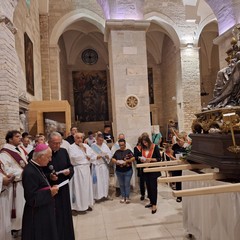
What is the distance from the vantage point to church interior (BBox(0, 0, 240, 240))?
296cm

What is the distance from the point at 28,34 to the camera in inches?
419

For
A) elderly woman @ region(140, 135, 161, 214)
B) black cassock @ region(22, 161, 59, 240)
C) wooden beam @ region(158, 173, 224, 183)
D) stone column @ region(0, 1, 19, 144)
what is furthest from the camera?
stone column @ region(0, 1, 19, 144)

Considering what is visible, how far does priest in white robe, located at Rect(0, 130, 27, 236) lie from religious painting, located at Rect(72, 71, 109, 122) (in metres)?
16.0

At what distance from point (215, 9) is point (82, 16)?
7.93 meters

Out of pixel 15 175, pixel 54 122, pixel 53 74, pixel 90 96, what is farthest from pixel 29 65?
pixel 90 96

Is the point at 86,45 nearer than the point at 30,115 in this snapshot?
No

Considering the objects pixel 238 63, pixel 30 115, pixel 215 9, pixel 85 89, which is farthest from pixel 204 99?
pixel 238 63

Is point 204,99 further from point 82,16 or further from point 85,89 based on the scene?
point 82,16

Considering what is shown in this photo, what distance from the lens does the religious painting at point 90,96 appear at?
20266 millimetres

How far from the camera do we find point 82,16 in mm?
14594

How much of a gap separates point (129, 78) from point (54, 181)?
5.35 meters

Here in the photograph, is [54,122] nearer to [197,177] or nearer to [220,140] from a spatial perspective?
[220,140]

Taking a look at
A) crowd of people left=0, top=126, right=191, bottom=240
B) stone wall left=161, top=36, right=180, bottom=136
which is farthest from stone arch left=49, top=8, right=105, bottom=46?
Answer: crowd of people left=0, top=126, right=191, bottom=240

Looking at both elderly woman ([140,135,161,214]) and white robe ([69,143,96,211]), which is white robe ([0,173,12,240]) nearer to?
white robe ([69,143,96,211])
